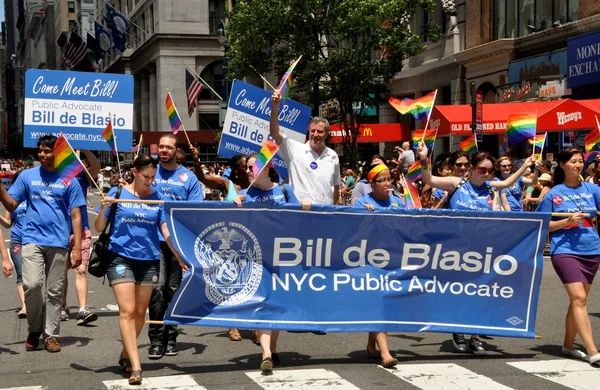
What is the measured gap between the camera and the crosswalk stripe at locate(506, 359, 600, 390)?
720 cm

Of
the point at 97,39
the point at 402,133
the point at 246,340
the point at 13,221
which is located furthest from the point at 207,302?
the point at 97,39

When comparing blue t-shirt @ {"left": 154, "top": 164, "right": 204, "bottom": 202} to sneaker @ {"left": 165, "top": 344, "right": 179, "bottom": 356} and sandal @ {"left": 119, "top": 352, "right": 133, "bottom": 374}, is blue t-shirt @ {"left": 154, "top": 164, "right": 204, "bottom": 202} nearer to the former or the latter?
sneaker @ {"left": 165, "top": 344, "right": 179, "bottom": 356}

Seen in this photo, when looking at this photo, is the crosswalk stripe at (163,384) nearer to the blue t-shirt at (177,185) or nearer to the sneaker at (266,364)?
the sneaker at (266,364)

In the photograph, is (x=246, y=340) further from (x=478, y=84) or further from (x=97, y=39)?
(x=97, y=39)

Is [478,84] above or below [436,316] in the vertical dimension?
above

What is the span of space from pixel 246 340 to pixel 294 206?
82.7 inches

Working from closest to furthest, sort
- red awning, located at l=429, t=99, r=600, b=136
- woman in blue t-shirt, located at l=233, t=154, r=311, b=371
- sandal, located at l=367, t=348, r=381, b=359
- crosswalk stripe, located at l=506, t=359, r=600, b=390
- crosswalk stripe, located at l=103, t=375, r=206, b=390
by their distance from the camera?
crosswalk stripe, located at l=103, t=375, r=206, b=390
crosswalk stripe, located at l=506, t=359, r=600, b=390
woman in blue t-shirt, located at l=233, t=154, r=311, b=371
sandal, located at l=367, t=348, r=381, b=359
red awning, located at l=429, t=99, r=600, b=136

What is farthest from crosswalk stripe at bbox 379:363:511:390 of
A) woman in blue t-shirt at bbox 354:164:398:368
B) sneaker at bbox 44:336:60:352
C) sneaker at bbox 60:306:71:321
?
sneaker at bbox 60:306:71:321

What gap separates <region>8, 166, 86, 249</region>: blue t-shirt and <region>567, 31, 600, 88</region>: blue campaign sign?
17.1m

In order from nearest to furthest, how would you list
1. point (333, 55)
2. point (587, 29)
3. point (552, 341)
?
point (552, 341)
point (587, 29)
point (333, 55)

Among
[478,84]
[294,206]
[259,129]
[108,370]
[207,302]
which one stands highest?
[478,84]

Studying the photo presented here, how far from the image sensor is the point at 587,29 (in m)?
23.9

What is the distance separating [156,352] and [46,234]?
4.95 feet

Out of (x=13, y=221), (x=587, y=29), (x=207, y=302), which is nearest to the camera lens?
(x=207, y=302)
